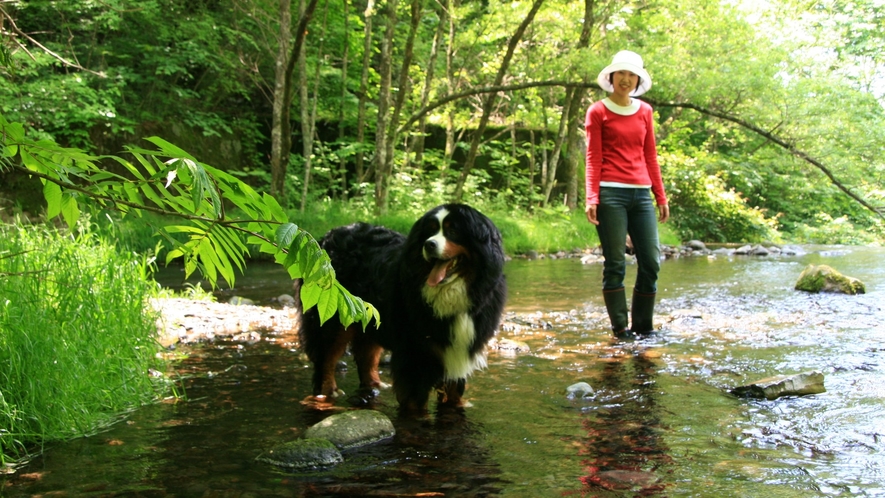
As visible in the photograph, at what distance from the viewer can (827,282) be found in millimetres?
8320

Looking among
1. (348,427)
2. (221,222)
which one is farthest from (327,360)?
(221,222)

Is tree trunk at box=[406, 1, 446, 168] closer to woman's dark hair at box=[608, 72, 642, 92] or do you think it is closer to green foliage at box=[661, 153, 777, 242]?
green foliage at box=[661, 153, 777, 242]

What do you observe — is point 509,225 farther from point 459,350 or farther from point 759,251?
point 459,350

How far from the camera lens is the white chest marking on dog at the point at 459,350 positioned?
3723 mm

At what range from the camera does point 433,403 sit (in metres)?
4.07

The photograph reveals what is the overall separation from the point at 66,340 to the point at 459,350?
202cm

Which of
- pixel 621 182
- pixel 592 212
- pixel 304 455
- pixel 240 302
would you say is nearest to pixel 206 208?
pixel 304 455

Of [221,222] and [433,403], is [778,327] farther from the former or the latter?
[221,222]

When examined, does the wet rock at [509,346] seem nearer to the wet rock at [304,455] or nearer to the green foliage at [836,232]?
the wet rock at [304,455]

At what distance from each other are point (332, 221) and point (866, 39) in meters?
21.9

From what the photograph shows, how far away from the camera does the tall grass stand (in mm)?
3102

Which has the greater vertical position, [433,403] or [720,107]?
[720,107]

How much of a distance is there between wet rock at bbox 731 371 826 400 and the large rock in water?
5.12m

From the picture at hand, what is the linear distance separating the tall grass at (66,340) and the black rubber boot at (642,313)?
369cm
